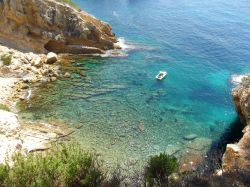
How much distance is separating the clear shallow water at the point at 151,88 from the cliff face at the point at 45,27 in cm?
391

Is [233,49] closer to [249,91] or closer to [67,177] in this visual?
[249,91]

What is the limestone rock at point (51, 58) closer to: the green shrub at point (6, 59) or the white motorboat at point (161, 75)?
the green shrub at point (6, 59)

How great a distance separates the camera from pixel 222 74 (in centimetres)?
4806

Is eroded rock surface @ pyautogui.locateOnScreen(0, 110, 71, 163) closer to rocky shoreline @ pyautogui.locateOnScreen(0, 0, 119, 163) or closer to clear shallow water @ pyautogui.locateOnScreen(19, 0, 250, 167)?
clear shallow water @ pyautogui.locateOnScreen(19, 0, 250, 167)

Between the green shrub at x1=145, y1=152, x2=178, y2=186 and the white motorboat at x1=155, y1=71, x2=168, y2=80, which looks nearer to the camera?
the green shrub at x1=145, y1=152, x2=178, y2=186

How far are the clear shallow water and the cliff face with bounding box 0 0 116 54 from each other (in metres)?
3.91

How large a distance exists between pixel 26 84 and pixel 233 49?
36.3 meters

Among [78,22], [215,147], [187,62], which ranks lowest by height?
[215,147]

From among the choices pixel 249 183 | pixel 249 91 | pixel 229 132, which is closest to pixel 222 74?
pixel 229 132

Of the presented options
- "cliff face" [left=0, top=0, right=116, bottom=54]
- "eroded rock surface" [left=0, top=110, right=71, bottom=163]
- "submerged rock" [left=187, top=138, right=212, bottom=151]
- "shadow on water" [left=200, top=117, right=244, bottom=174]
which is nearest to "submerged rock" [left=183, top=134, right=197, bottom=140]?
"submerged rock" [left=187, top=138, right=212, bottom=151]

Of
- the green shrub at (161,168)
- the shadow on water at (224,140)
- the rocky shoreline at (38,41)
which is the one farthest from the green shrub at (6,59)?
the green shrub at (161,168)

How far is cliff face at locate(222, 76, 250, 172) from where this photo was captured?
2270cm

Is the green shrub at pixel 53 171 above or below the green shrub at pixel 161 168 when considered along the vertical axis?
above

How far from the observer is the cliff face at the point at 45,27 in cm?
4488
